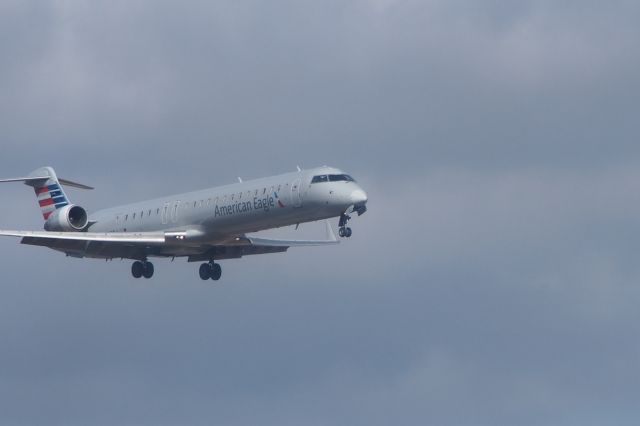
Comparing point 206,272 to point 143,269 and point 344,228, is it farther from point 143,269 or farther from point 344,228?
point 344,228

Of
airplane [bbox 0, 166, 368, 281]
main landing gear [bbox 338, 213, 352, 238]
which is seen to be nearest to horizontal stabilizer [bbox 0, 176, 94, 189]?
airplane [bbox 0, 166, 368, 281]

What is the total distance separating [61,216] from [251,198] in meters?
11.6

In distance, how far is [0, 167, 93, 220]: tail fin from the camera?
74062mm

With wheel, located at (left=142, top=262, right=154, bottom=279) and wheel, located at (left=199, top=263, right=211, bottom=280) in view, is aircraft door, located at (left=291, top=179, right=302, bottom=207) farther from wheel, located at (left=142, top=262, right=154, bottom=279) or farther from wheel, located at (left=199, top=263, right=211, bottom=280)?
wheel, located at (left=142, top=262, right=154, bottom=279)

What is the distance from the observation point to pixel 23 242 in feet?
220

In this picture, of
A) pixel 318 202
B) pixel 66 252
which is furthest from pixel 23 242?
pixel 318 202

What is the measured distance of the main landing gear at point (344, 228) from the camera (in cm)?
6056

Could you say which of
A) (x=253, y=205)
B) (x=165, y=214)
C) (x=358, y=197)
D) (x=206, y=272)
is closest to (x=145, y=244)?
(x=165, y=214)

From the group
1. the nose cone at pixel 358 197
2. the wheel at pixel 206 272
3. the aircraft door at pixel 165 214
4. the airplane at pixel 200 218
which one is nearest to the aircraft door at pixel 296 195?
the airplane at pixel 200 218

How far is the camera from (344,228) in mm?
60781

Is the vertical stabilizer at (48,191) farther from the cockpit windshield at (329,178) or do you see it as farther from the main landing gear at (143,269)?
the cockpit windshield at (329,178)

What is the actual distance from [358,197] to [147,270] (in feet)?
40.9

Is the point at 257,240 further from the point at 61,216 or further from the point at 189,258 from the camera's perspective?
the point at 61,216

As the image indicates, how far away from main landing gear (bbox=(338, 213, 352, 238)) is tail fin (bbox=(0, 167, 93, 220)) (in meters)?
16.9
